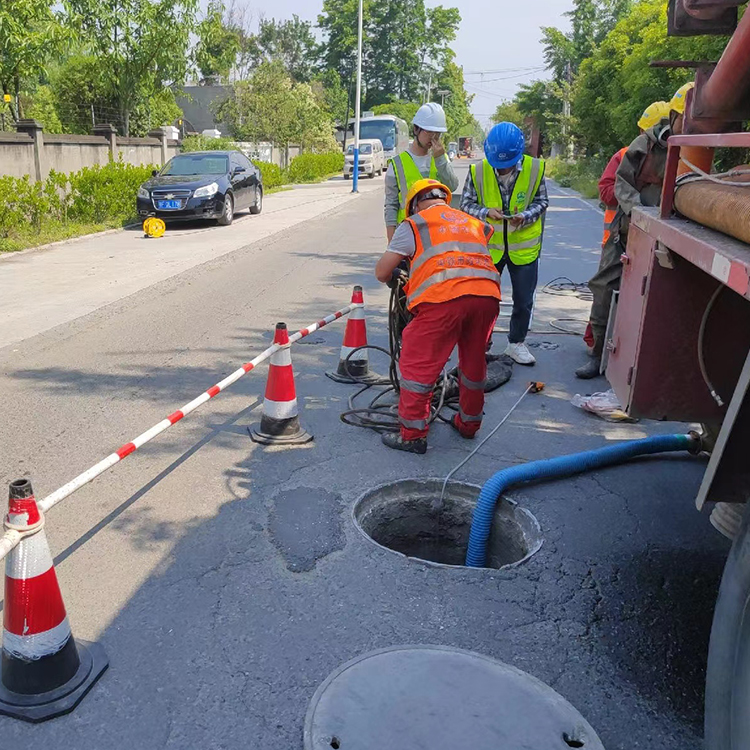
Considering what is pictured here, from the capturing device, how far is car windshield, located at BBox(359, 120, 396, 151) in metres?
Answer: 43.1

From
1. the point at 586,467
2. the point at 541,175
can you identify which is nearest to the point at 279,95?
the point at 541,175

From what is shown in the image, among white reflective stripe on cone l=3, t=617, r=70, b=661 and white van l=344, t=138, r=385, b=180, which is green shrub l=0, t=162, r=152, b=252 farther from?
white van l=344, t=138, r=385, b=180

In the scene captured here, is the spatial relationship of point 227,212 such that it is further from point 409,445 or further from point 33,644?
point 33,644

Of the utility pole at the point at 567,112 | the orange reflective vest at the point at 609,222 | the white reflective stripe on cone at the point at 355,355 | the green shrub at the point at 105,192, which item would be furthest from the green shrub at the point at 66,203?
the utility pole at the point at 567,112

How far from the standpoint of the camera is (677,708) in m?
2.61

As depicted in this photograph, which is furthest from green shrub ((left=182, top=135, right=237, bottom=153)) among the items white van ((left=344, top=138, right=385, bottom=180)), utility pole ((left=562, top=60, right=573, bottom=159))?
utility pole ((left=562, top=60, right=573, bottom=159))

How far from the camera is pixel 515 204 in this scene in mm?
5895

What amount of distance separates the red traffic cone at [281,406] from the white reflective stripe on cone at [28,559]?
2274 millimetres

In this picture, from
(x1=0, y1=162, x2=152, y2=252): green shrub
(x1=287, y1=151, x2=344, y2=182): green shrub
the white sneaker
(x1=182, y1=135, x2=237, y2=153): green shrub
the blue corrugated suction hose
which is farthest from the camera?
(x1=287, y1=151, x2=344, y2=182): green shrub

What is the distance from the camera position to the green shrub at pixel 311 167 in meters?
33.5

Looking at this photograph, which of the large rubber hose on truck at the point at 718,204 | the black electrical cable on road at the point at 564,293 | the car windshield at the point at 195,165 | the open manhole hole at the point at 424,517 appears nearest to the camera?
the large rubber hose on truck at the point at 718,204

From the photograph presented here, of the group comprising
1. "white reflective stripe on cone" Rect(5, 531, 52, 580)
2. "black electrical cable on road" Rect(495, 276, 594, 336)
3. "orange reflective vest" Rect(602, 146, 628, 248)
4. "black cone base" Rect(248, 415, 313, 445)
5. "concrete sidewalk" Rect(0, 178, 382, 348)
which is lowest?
"concrete sidewalk" Rect(0, 178, 382, 348)

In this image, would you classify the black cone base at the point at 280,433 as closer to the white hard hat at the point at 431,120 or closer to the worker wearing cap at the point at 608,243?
the worker wearing cap at the point at 608,243

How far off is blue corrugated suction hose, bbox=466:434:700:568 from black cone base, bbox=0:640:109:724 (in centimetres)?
180
